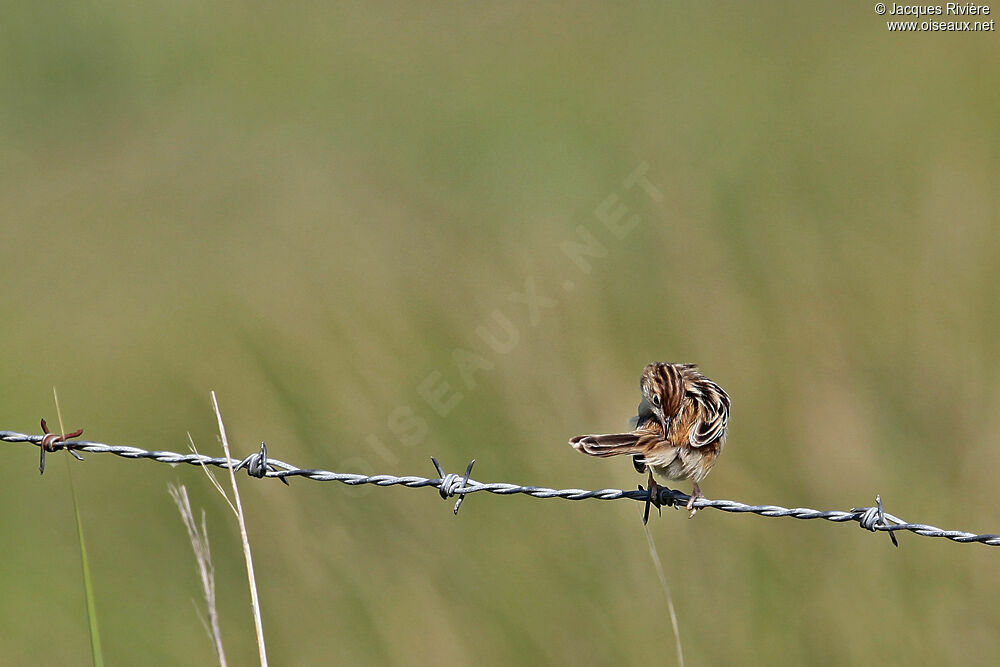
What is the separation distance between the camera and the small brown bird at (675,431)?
3756 mm

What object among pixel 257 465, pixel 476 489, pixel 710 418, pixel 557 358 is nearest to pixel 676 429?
pixel 710 418

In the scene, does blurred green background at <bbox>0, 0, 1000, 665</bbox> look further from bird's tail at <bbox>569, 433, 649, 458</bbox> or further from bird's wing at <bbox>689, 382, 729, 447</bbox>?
bird's tail at <bbox>569, 433, 649, 458</bbox>

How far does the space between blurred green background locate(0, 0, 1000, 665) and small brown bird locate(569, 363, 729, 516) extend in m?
1.43

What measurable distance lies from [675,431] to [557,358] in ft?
8.27

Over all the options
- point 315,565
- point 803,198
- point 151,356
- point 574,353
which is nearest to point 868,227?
point 803,198

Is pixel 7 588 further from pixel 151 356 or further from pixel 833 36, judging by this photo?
pixel 833 36

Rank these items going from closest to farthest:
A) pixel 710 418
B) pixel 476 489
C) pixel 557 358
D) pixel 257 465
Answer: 1. pixel 476 489
2. pixel 257 465
3. pixel 710 418
4. pixel 557 358

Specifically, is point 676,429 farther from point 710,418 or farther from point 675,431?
point 710,418

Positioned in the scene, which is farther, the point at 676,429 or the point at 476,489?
the point at 676,429

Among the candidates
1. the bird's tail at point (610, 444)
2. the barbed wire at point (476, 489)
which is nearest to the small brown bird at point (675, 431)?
the bird's tail at point (610, 444)

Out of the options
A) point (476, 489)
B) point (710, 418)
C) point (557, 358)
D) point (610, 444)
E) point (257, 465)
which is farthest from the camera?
point (557, 358)

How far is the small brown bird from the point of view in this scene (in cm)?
376

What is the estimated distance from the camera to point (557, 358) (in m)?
6.38

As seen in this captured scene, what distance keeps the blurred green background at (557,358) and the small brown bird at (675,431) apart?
1426mm
